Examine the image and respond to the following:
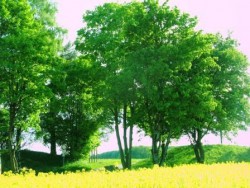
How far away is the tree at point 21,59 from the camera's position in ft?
111

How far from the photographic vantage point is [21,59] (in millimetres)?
34344

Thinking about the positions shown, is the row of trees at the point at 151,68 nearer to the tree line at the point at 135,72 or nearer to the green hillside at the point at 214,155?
the tree line at the point at 135,72

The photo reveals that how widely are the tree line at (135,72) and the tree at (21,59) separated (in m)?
0.09

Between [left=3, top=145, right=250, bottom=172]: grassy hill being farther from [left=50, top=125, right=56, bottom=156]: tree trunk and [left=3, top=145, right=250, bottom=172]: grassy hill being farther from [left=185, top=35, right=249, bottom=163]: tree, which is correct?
[left=185, top=35, right=249, bottom=163]: tree

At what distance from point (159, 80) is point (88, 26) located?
9.84 m

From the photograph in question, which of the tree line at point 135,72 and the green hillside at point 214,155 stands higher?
the tree line at point 135,72

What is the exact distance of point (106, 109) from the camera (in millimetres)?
37281

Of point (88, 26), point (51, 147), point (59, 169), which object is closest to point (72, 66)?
point (88, 26)

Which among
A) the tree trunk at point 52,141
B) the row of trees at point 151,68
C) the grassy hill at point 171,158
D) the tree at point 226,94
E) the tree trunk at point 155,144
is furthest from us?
the tree trunk at point 52,141

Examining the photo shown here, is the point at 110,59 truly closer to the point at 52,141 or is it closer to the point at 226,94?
the point at 226,94

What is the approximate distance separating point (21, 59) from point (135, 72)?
33.4 ft

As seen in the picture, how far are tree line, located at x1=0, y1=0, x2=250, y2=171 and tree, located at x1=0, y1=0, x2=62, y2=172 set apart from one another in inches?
3.4

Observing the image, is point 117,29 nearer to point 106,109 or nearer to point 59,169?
point 106,109

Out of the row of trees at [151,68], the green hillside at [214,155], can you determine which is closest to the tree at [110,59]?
the row of trees at [151,68]
